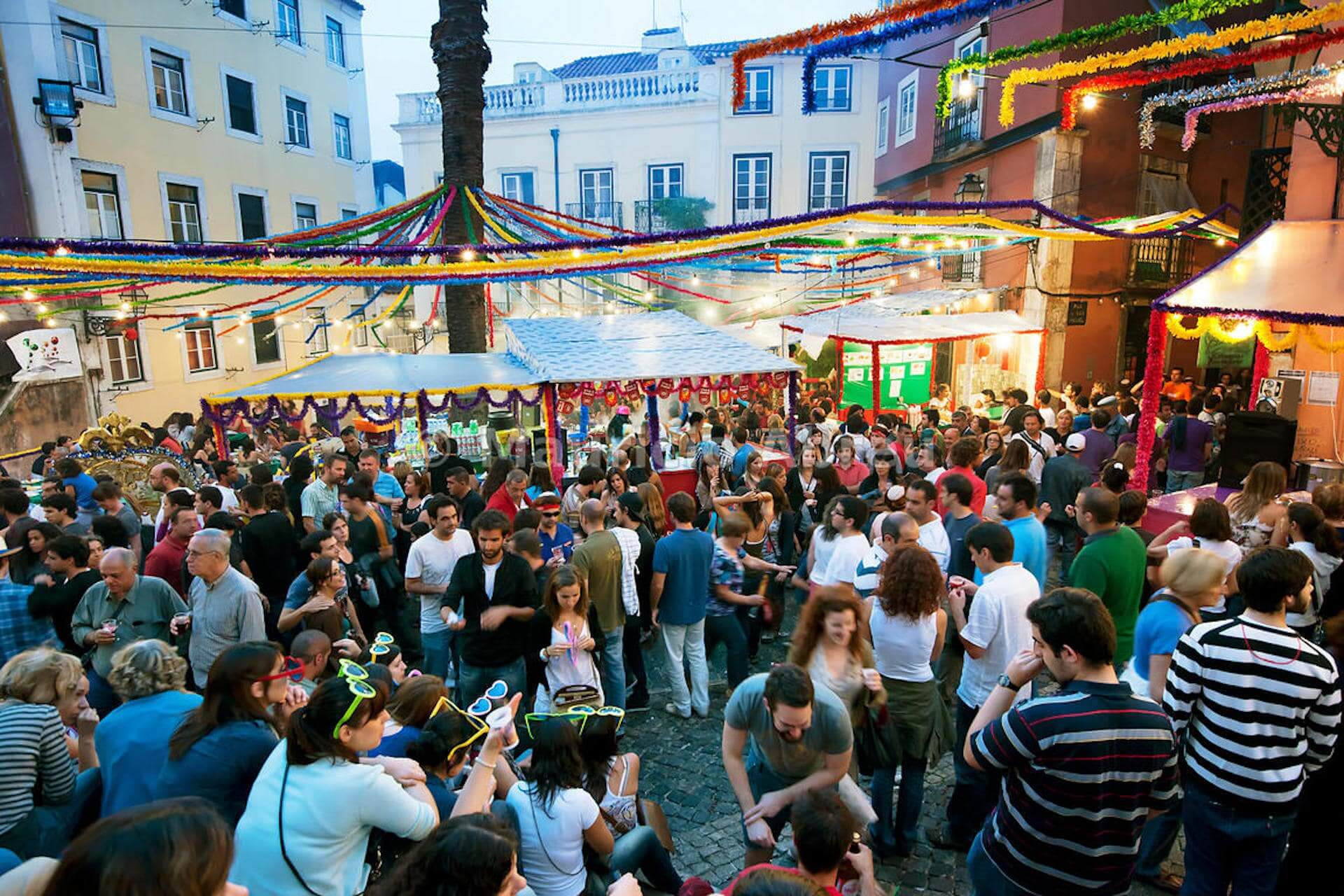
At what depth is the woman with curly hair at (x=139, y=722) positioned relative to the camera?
2543mm

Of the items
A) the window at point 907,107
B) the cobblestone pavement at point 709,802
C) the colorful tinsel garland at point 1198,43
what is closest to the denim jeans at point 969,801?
the cobblestone pavement at point 709,802

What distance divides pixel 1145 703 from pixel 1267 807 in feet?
2.87

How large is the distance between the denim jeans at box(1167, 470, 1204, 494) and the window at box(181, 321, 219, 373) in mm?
18218

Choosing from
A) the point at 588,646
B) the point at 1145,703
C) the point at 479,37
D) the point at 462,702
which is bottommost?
the point at 462,702

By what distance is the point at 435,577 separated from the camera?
4.82 metres

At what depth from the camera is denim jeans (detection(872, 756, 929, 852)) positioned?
11.4 feet

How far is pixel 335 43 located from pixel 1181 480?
23645 mm

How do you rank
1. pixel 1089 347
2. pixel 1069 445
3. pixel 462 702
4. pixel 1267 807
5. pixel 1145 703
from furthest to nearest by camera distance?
pixel 1089 347 → pixel 1069 445 → pixel 462 702 → pixel 1267 807 → pixel 1145 703

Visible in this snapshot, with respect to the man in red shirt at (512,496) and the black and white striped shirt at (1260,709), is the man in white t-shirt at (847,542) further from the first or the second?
the man in red shirt at (512,496)

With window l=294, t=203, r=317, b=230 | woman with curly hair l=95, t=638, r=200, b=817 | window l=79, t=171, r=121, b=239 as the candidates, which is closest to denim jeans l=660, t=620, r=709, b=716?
woman with curly hair l=95, t=638, r=200, b=817

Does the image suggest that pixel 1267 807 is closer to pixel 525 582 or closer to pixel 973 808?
pixel 973 808

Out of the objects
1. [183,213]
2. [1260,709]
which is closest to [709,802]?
[1260,709]

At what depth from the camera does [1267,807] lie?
2.54m

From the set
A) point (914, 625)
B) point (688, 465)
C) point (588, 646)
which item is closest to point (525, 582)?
point (588, 646)
